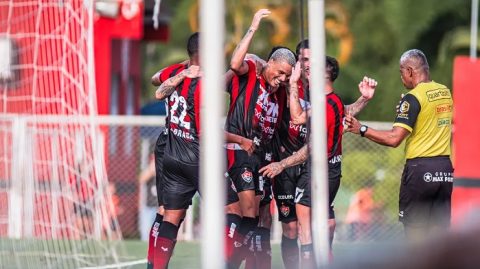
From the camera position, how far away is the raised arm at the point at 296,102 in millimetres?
8086

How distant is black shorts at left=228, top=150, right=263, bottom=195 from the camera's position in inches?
348

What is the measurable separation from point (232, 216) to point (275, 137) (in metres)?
0.95

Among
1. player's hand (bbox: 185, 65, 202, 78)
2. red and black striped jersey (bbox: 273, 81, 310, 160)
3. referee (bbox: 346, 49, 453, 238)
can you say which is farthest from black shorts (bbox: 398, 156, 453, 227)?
player's hand (bbox: 185, 65, 202, 78)

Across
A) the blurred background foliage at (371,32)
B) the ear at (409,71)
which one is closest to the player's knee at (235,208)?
the ear at (409,71)

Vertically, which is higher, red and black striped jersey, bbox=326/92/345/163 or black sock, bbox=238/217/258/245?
red and black striped jersey, bbox=326/92/345/163

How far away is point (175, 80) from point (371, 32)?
2668 cm

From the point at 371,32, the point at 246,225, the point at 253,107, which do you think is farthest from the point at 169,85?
the point at 371,32

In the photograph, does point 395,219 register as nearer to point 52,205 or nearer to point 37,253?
point 52,205

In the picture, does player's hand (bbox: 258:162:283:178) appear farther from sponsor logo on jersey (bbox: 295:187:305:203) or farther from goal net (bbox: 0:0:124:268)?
goal net (bbox: 0:0:124:268)

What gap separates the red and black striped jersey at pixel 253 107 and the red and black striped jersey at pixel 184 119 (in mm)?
552

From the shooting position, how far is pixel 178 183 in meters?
8.65

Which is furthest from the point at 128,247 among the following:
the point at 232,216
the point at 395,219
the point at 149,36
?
the point at 149,36

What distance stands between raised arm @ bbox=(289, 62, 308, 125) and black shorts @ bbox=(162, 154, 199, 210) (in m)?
0.87

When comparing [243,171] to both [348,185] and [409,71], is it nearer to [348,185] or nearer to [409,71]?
[409,71]
